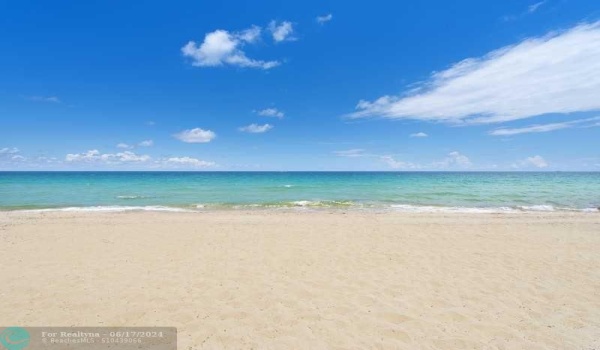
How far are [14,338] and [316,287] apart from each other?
5.21 metres

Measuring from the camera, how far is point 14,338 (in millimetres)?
4555

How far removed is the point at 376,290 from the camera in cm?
629

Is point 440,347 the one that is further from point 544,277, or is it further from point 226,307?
point 544,277

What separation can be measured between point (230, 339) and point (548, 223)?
54.9 feet

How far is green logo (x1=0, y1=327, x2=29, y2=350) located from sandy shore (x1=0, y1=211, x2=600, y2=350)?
22 centimetres

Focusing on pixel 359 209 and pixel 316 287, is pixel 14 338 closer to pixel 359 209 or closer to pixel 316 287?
pixel 316 287

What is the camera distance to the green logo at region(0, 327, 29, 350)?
4416 mm

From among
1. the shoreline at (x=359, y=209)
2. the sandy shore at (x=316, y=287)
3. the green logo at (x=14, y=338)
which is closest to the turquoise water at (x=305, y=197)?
the shoreline at (x=359, y=209)

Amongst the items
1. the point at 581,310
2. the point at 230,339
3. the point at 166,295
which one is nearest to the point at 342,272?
the point at 230,339

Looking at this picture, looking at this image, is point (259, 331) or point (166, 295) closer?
point (259, 331)

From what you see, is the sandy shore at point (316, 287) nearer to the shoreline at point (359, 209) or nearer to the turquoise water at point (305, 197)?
the shoreline at point (359, 209)

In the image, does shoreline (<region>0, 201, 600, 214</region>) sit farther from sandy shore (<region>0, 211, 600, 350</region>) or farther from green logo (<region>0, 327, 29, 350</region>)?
green logo (<region>0, 327, 29, 350</region>)

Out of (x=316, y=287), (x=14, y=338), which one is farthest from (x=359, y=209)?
(x=14, y=338)

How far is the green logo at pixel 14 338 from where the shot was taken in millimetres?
4416
